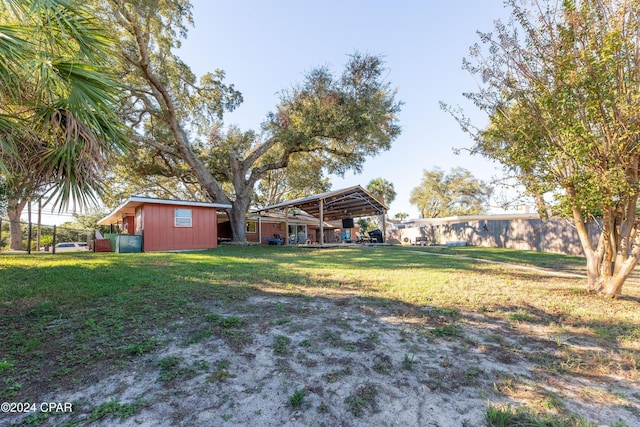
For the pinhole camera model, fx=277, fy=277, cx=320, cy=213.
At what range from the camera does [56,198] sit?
4027 millimetres

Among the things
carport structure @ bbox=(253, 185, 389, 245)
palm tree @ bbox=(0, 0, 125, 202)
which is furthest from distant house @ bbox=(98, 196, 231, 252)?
palm tree @ bbox=(0, 0, 125, 202)

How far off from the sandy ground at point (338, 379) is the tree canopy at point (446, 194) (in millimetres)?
32983

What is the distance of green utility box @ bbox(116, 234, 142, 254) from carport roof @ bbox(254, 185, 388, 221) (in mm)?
8002

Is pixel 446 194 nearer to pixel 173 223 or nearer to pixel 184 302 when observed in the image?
pixel 173 223

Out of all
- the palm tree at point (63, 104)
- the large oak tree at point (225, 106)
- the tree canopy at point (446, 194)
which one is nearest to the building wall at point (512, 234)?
the large oak tree at point (225, 106)

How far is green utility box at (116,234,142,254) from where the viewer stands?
40.8 ft

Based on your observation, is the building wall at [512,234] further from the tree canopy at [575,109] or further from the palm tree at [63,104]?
the palm tree at [63,104]

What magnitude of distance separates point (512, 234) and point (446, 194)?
18.9 m

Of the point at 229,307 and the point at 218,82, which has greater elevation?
the point at 218,82

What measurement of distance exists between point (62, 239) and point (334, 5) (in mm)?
35243

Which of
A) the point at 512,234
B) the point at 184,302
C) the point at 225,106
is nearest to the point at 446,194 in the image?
the point at 512,234

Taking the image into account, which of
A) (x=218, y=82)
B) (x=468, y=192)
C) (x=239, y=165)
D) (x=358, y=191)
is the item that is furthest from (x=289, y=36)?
(x=468, y=192)

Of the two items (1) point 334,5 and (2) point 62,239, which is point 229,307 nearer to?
(1) point 334,5

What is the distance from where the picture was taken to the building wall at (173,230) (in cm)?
1293
